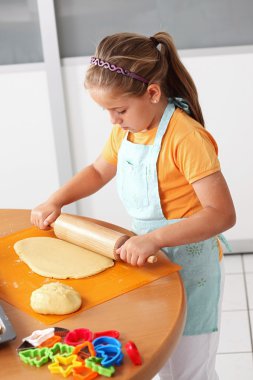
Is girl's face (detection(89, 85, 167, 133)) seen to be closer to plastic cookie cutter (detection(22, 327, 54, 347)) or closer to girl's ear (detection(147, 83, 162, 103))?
girl's ear (detection(147, 83, 162, 103))

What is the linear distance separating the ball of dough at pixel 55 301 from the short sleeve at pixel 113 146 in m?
0.54

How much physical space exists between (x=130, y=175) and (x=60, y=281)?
0.36 meters

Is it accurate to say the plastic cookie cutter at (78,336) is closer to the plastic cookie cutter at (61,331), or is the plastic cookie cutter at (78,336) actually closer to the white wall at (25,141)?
the plastic cookie cutter at (61,331)

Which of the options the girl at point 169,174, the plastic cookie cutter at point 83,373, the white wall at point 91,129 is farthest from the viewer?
the white wall at point 91,129

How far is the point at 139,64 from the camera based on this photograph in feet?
4.57

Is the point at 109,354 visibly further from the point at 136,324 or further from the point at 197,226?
the point at 197,226

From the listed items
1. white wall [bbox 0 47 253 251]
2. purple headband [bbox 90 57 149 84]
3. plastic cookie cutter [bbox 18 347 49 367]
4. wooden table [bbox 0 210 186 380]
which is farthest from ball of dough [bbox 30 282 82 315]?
white wall [bbox 0 47 253 251]

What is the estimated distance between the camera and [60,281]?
1.26 metres

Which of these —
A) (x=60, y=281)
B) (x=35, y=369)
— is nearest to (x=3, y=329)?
(x=35, y=369)

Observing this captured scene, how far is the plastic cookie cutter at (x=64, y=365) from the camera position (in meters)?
0.95

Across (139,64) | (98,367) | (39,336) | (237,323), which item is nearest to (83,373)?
(98,367)

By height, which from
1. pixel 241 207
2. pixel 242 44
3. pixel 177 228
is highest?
pixel 242 44

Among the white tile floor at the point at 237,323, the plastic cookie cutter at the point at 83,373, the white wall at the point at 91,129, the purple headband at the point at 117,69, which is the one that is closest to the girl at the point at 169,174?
the purple headband at the point at 117,69

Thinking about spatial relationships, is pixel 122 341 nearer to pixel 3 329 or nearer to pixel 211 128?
pixel 3 329
